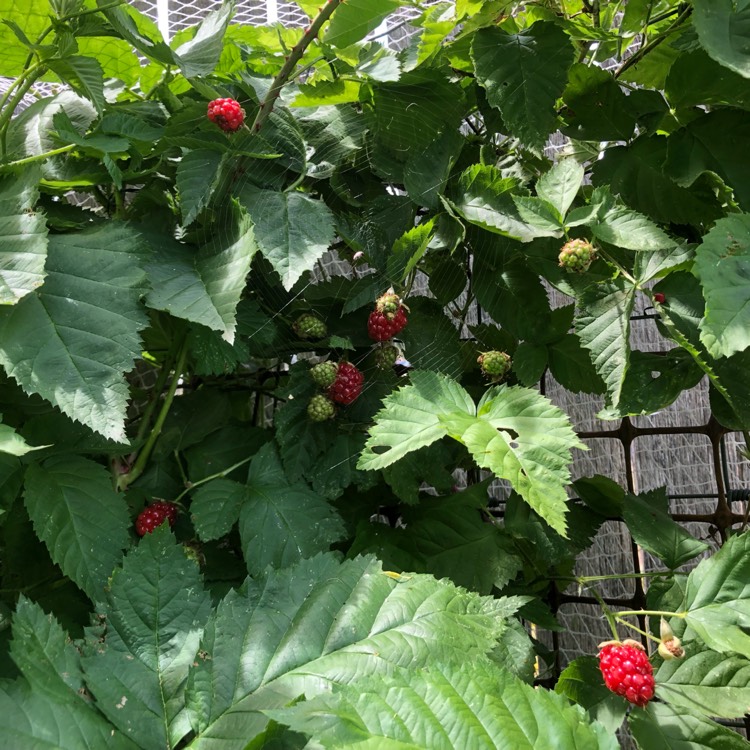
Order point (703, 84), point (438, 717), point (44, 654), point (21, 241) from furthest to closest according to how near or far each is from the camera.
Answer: point (703, 84)
point (21, 241)
point (44, 654)
point (438, 717)

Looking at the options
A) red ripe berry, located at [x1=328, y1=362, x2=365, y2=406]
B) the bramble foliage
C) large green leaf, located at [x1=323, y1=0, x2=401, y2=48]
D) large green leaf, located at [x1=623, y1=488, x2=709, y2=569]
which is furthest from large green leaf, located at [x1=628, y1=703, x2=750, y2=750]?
large green leaf, located at [x1=323, y1=0, x2=401, y2=48]

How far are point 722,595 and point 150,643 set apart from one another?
519 mm

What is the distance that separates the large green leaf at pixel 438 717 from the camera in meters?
0.39

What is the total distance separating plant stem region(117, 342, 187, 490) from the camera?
29.2 inches

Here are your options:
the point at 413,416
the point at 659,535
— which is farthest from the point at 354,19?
the point at 659,535

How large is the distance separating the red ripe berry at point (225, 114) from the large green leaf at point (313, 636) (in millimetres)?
414

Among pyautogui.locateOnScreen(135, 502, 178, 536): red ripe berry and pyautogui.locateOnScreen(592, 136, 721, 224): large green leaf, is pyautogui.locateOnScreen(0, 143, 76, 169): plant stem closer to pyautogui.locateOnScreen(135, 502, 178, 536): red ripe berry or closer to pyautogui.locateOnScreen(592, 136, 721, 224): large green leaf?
pyautogui.locateOnScreen(135, 502, 178, 536): red ripe berry

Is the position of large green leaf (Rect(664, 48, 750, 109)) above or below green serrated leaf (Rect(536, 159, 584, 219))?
above

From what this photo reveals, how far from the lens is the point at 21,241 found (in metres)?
0.62

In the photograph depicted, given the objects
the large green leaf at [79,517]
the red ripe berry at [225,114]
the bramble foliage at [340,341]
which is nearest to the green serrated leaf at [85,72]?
the bramble foliage at [340,341]

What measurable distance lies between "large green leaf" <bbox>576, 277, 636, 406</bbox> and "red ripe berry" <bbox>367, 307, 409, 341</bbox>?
0.18 metres

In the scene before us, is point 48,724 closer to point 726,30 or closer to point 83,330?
point 83,330

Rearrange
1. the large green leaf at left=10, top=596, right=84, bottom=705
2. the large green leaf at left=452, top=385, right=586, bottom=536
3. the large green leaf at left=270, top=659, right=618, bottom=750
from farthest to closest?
the large green leaf at left=452, top=385, right=586, bottom=536 → the large green leaf at left=10, top=596, right=84, bottom=705 → the large green leaf at left=270, top=659, right=618, bottom=750

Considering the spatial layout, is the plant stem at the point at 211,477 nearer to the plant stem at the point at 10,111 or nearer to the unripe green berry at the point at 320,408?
the unripe green berry at the point at 320,408
